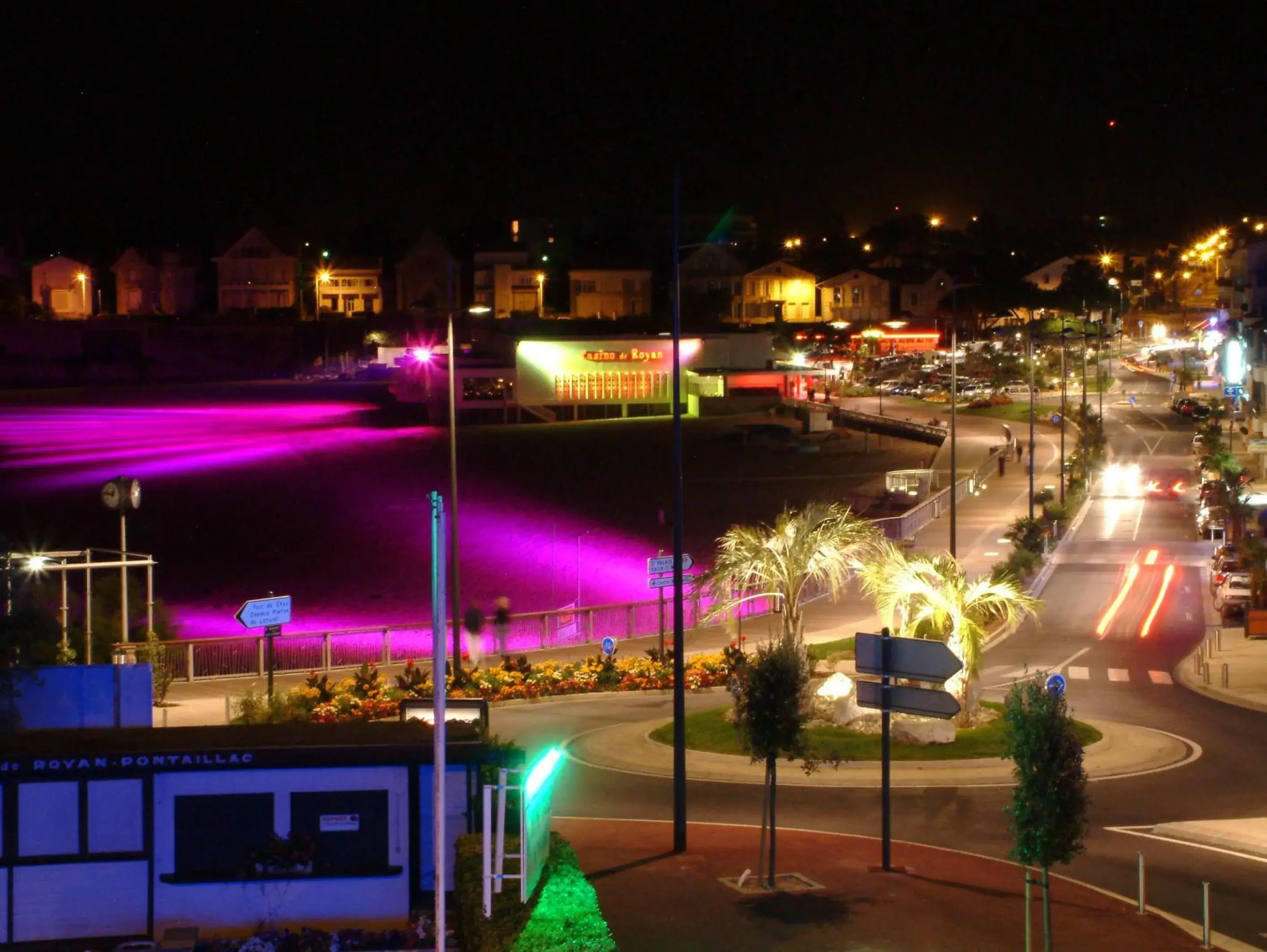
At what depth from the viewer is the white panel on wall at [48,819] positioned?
11883 mm

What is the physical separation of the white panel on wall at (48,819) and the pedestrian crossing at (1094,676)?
59.6 ft

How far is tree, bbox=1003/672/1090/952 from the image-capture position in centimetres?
1159

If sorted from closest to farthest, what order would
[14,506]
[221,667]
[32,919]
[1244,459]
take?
[32,919] → [221,667] → [14,506] → [1244,459]

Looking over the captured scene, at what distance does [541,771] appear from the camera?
1128 cm

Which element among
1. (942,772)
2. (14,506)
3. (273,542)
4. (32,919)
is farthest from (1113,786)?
(14,506)

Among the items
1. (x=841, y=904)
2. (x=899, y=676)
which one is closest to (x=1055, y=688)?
A: (x=899, y=676)

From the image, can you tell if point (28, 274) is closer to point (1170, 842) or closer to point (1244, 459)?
point (1244, 459)

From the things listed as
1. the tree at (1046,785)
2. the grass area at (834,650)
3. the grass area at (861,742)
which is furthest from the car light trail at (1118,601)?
the tree at (1046,785)

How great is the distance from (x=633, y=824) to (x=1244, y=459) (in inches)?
1899

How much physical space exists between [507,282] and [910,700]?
4294 inches

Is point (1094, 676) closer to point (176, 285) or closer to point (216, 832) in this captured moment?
point (216, 832)

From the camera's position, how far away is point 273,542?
143 ft

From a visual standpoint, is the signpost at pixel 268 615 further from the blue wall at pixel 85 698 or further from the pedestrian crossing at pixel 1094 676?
the pedestrian crossing at pixel 1094 676

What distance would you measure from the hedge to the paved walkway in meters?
1.39
